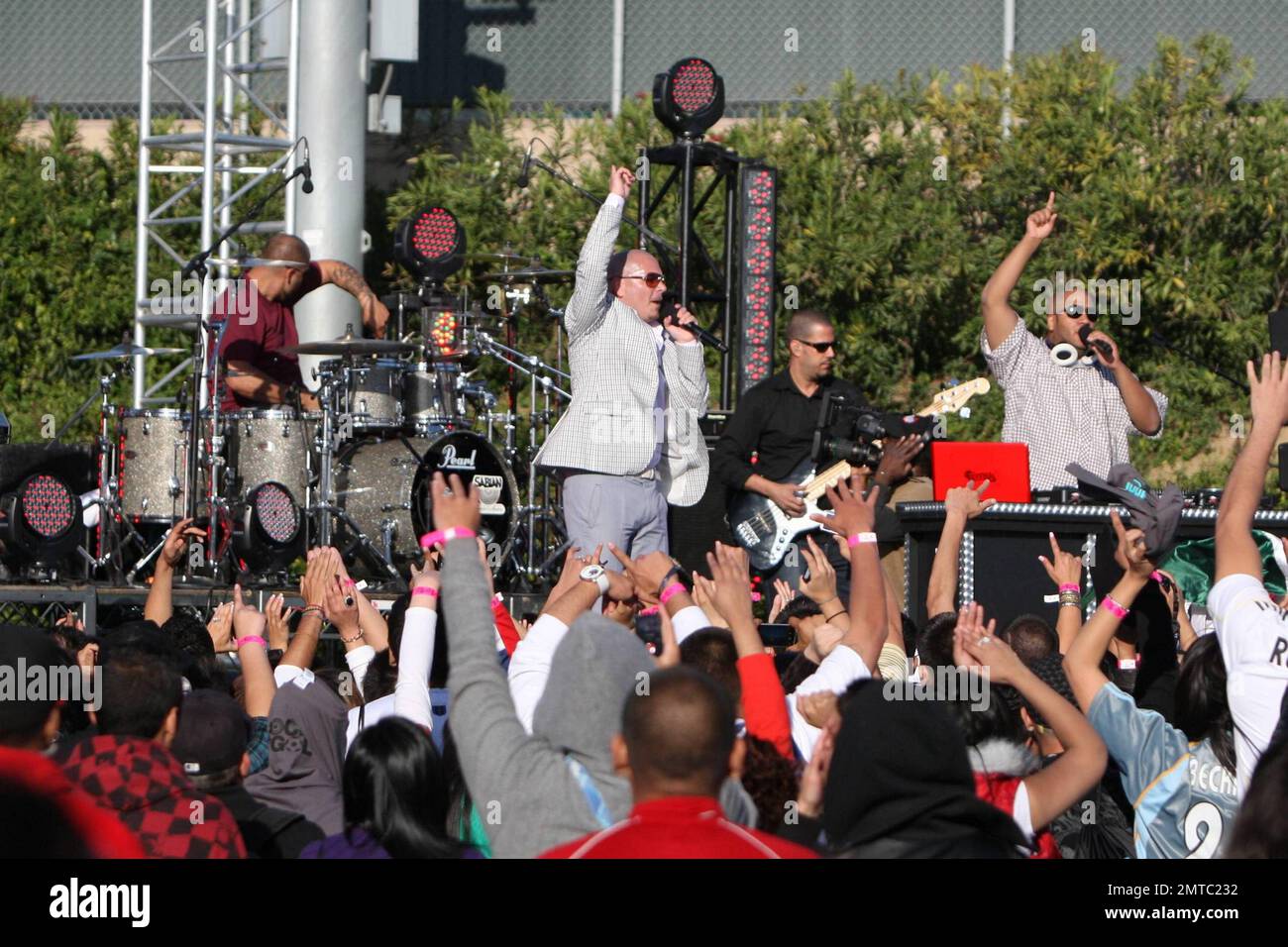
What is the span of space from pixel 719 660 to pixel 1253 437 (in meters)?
1.17

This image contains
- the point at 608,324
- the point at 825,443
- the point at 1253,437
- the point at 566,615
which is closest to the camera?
the point at 1253,437

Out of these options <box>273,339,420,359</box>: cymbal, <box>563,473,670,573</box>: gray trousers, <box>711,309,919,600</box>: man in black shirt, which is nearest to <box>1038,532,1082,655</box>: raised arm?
<box>563,473,670,573</box>: gray trousers

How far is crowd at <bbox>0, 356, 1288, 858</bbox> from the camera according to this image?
246cm

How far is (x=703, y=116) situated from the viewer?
378 inches

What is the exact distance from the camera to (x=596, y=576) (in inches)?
156

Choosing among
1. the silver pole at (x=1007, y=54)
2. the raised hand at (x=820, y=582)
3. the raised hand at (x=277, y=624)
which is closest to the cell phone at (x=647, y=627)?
the raised hand at (x=277, y=624)

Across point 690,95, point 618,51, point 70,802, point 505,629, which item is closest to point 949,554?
point 505,629

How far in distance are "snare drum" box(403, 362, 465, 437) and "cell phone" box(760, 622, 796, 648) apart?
13.5ft

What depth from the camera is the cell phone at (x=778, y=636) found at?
5684 millimetres

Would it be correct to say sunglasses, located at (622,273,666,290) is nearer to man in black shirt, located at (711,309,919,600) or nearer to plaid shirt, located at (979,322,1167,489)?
man in black shirt, located at (711,309,919,600)

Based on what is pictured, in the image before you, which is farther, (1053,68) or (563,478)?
(1053,68)

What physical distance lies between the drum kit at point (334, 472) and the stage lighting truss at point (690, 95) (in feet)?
3.50
